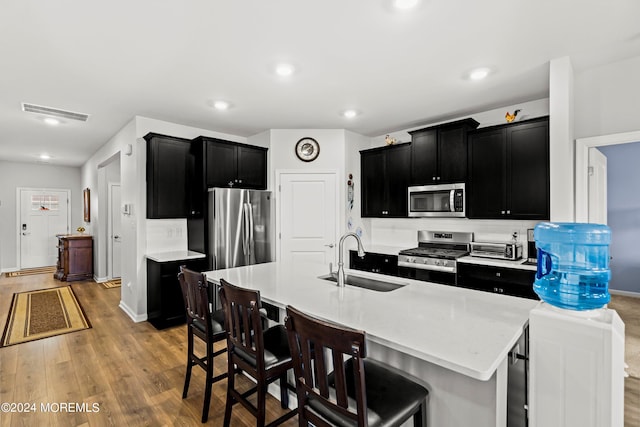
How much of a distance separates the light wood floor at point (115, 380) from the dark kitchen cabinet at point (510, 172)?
1.71m

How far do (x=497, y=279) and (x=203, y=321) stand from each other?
287cm

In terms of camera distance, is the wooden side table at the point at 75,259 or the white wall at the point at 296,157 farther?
the wooden side table at the point at 75,259

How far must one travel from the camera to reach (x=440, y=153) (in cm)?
394

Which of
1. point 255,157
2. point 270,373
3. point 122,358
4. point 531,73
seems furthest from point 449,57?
point 122,358

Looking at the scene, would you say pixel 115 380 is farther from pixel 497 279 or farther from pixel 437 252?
pixel 497 279

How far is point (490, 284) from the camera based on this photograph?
10.9 ft

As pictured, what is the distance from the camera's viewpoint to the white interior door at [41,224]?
743cm

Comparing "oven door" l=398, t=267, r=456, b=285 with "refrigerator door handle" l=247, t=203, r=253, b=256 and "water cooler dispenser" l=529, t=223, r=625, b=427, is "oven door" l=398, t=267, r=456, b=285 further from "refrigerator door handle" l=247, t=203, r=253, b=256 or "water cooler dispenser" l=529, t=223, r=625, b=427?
"water cooler dispenser" l=529, t=223, r=625, b=427

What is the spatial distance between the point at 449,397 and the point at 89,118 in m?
4.91

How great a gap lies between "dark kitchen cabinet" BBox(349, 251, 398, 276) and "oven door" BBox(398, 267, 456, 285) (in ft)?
0.43

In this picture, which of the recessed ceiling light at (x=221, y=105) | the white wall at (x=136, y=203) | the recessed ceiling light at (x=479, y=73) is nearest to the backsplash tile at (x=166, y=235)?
the white wall at (x=136, y=203)

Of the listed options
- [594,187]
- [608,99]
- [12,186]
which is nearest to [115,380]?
[594,187]

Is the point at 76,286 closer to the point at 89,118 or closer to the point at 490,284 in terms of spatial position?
the point at 89,118

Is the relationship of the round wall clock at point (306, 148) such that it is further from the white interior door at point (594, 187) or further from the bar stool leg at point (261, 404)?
the bar stool leg at point (261, 404)
